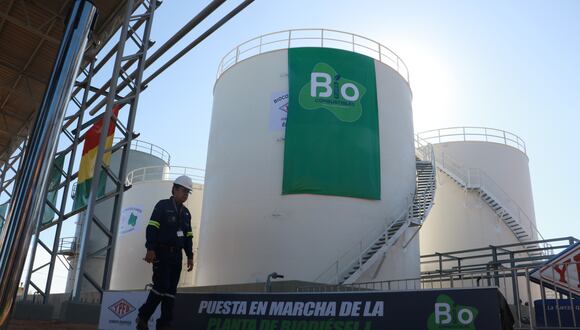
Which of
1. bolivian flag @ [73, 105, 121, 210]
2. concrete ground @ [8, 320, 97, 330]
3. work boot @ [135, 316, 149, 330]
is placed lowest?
concrete ground @ [8, 320, 97, 330]

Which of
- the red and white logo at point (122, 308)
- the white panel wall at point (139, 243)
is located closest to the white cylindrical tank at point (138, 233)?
the white panel wall at point (139, 243)

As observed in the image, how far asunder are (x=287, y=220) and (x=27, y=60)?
10.8 meters

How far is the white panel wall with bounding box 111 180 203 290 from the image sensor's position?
20984 millimetres

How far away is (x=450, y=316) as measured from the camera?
380 centimetres

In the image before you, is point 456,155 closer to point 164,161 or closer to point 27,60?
point 164,161

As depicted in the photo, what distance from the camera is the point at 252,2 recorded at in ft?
27.9

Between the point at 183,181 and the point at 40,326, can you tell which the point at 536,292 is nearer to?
the point at 183,181

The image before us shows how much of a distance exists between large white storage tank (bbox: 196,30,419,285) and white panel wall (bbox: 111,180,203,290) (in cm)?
605

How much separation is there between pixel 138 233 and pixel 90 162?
1052cm

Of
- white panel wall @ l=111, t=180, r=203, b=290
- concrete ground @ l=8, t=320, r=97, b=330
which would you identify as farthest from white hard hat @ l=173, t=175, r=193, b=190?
white panel wall @ l=111, t=180, r=203, b=290

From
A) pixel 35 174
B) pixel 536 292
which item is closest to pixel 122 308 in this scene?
pixel 35 174

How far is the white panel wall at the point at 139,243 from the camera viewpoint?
2098 centimetres

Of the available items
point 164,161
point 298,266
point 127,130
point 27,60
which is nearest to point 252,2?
point 127,130

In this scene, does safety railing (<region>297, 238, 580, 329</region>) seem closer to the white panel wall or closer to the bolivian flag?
the bolivian flag
